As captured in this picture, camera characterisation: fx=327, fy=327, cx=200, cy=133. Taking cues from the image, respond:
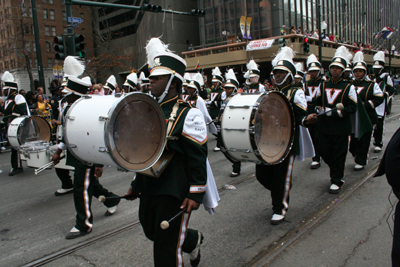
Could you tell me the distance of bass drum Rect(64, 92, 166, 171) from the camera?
2.40 metres

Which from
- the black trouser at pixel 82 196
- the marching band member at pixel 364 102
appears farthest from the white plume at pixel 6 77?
the marching band member at pixel 364 102

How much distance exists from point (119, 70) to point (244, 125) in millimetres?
45877

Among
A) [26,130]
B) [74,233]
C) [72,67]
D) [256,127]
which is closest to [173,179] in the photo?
[256,127]

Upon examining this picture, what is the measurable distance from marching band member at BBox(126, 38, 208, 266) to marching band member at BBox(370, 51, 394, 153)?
7.16 meters

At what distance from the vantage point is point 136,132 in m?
2.56

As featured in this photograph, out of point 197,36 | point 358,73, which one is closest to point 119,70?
point 197,36

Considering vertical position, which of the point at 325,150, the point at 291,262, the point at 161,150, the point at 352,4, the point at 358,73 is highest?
the point at 352,4

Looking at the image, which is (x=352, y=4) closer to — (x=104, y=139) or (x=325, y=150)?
(x=325, y=150)

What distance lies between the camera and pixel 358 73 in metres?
7.18

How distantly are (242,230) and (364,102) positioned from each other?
4.56m

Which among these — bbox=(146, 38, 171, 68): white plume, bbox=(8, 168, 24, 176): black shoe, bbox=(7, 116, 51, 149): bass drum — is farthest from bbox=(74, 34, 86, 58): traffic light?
bbox=(146, 38, 171, 68): white plume

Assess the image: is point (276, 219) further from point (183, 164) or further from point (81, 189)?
point (81, 189)

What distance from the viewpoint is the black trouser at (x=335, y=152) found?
540cm

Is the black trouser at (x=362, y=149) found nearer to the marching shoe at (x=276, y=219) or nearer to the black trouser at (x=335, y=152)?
the black trouser at (x=335, y=152)
